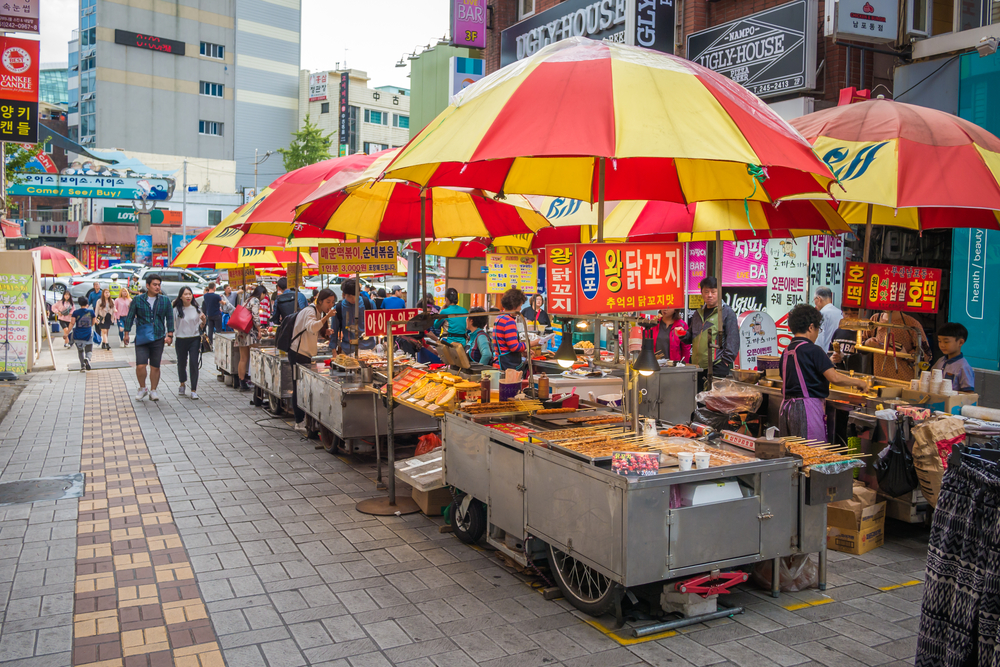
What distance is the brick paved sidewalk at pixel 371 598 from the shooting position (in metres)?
4.43

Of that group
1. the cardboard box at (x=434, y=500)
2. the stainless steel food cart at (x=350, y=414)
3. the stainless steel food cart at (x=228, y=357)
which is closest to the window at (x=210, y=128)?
the stainless steel food cart at (x=228, y=357)

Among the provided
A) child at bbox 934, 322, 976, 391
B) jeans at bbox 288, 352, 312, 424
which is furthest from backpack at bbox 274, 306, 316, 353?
child at bbox 934, 322, 976, 391

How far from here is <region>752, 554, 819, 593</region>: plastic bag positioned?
5301mm

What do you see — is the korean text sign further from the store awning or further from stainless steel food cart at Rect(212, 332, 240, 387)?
the store awning

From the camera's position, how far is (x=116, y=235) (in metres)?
50.0

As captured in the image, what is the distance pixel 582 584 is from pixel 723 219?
485cm

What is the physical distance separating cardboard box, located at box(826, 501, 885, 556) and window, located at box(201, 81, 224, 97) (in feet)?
193

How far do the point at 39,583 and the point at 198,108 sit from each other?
5686 cm

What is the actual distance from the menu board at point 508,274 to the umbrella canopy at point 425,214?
0.38 meters

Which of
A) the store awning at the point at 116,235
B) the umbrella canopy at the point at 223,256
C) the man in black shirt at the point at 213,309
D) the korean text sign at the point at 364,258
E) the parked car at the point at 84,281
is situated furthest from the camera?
the store awning at the point at 116,235

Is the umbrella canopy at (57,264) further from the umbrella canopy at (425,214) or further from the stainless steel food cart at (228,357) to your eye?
the umbrella canopy at (425,214)

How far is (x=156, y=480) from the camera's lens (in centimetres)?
816

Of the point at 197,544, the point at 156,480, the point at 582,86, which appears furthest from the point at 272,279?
the point at 582,86

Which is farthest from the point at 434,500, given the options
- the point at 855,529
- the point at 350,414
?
the point at 855,529
